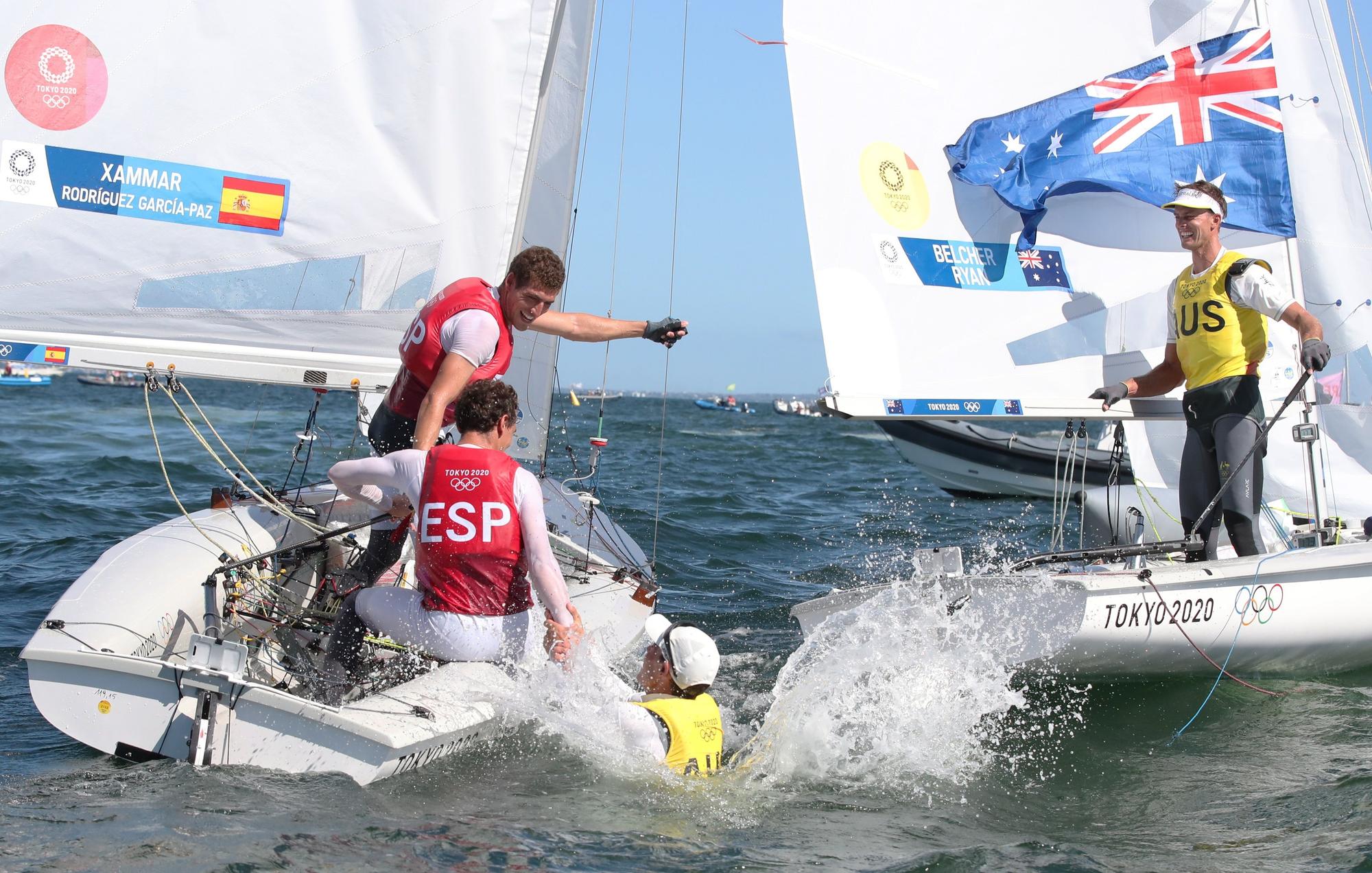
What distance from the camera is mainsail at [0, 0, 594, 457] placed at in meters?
4.51

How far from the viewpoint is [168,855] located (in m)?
2.85

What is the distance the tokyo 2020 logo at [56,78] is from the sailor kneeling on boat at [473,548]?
208cm

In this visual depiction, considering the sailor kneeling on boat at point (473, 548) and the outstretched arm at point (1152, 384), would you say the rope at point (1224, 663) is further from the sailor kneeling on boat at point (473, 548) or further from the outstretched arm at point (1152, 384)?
the sailor kneeling on boat at point (473, 548)

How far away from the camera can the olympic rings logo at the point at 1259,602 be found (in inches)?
182

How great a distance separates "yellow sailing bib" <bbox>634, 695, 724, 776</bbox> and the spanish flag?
266 centimetres

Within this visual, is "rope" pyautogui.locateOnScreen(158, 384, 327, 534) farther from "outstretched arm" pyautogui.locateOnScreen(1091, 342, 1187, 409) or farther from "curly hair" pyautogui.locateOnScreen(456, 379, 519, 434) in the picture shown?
"outstretched arm" pyautogui.locateOnScreen(1091, 342, 1187, 409)

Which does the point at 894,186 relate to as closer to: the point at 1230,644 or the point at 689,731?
the point at 1230,644

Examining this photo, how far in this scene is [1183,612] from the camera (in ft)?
14.9

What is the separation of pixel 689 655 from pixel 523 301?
1503 millimetres

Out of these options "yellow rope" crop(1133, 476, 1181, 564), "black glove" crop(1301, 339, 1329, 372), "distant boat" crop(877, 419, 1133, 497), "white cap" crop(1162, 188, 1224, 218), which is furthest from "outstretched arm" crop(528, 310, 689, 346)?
"distant boat" crop(877, 419, 1133, 497)

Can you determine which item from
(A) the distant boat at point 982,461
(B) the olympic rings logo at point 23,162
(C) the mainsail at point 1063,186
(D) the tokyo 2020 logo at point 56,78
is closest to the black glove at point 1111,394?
(C) the mainsail at point 1063,186

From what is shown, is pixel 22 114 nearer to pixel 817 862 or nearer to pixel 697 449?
pixel 817 862

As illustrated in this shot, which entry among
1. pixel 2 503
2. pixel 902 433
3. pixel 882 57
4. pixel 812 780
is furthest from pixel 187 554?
pixel 902 433

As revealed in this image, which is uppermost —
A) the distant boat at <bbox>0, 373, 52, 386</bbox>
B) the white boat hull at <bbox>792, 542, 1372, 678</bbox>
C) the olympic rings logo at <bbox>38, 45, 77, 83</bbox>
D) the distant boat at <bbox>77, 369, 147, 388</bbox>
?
the distant boat at <bbox>77, 369, 147, 388</bbox>
